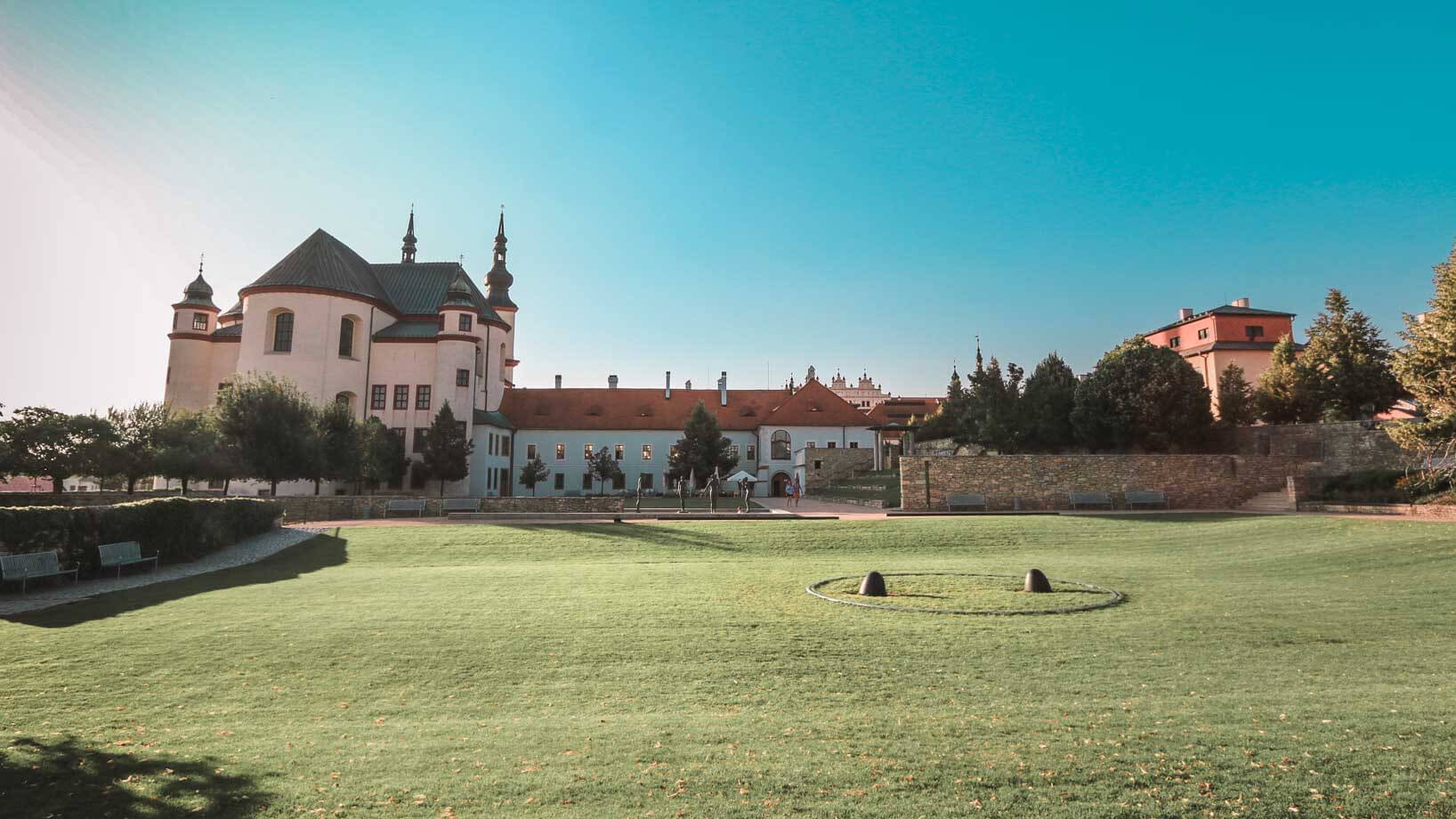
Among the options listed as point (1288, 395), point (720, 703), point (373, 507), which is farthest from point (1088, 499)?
point (373, 507)

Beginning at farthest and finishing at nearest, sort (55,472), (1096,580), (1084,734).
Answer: (55,472), (1096,580), (1084,734)

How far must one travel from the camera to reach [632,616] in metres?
10.4

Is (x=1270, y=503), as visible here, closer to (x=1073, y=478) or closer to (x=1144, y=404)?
(x=1144, y=404)

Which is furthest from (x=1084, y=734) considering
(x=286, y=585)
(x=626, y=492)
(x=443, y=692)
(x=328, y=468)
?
(x=626, y=492)

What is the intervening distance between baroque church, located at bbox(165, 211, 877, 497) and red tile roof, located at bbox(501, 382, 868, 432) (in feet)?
0.43

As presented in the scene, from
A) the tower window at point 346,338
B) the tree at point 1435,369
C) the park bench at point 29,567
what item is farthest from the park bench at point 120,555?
the tower window at point 346,338

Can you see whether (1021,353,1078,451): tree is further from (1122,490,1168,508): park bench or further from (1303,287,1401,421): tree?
(1303,287,1401,421): tree

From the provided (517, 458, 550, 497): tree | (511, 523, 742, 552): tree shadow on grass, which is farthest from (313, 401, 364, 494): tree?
(517, 458, 550, 497): tree

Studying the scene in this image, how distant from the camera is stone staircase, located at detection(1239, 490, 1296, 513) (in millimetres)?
28217

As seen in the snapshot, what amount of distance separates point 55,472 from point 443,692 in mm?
40539

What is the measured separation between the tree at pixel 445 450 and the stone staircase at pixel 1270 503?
42.0m

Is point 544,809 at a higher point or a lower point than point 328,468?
lower

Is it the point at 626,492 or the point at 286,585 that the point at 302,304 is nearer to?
the point at 626,492

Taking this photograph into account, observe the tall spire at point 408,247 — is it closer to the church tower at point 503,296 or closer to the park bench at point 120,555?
the church tower at point 503,296
